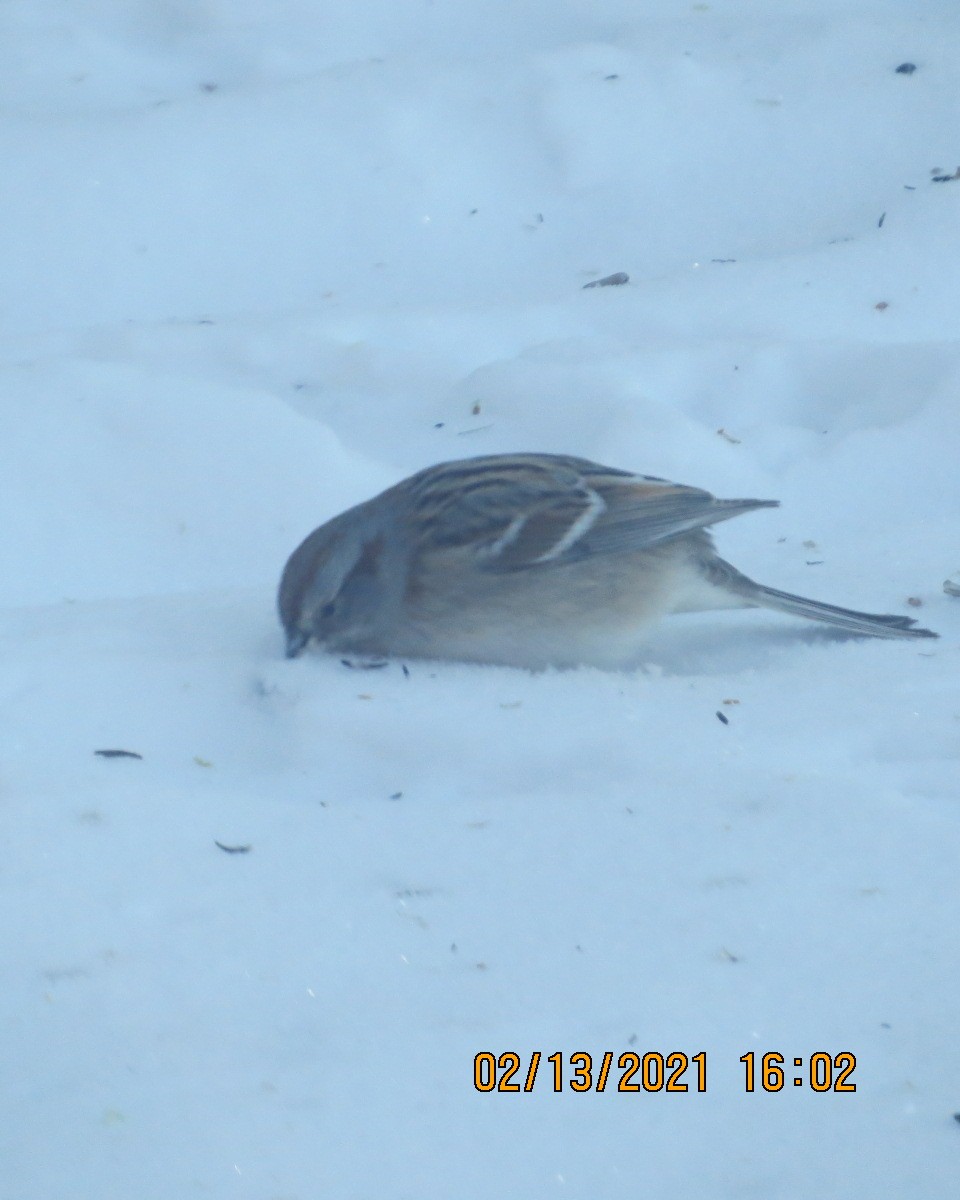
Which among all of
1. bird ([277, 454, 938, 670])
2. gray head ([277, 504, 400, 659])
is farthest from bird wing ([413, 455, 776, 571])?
gray head ([277, 504, 400, 659])

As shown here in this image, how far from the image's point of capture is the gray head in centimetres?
299

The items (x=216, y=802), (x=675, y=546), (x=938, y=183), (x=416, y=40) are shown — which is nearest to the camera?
(x=216, y=802)

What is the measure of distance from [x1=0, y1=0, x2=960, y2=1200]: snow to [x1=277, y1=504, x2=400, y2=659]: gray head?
14 cm

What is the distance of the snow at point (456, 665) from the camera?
1.76m

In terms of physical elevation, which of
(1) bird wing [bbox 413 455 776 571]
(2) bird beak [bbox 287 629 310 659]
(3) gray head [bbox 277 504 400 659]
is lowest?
(2) bird beak [bbox 287 629 310 659]

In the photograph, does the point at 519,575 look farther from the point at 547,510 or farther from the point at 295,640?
the point at 295,640

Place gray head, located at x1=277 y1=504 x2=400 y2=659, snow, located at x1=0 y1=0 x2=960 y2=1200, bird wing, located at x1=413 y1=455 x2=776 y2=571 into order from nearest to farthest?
snow, located at x1=0 y1=0 x2=960 y2=1200, gray head, located at x1=277 y1=504 x2=400 y2=659, bird wing, located at x1=413 y1=455 x2=776 y2=571

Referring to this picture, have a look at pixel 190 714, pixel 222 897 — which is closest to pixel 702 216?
pixel 190 714

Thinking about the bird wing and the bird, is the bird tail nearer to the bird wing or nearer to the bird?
the bird

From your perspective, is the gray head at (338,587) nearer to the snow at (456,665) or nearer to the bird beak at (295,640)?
the bird beak at (295,640)

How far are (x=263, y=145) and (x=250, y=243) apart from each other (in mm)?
477

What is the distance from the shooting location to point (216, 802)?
2.44 meters

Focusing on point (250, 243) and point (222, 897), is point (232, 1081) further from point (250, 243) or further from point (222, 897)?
point (250, 243)

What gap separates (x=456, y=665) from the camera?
10.1ft
